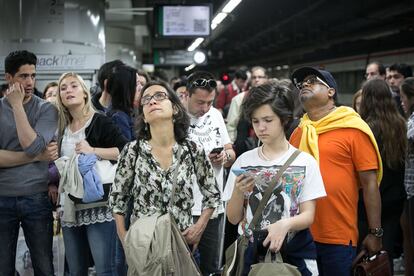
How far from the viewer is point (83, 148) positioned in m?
3.48

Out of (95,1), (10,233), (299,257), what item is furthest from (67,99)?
(95,1)

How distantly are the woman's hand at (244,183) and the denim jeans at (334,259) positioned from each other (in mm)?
689

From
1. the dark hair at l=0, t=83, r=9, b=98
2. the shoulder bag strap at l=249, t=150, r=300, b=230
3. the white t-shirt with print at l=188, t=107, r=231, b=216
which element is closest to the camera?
the shoulder bag strap at l=249, t=150, r=300, b=230

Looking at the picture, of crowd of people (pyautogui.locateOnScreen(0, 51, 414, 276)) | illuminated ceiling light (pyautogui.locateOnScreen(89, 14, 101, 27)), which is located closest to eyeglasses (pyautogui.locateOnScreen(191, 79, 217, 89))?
crowd of people (pyautogui.locateOnScreen(0, 51, 414, 276))

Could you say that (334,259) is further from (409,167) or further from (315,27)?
(315,27)

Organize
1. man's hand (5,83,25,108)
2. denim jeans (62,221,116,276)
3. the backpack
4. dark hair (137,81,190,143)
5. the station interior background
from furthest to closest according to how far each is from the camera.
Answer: the station interior background, denim jeans (62,221,116,276), man's hand (5,83,25,108), dark hair (137,81,190,143), the backpack

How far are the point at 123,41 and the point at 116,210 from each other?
1402cm

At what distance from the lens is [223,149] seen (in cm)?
393

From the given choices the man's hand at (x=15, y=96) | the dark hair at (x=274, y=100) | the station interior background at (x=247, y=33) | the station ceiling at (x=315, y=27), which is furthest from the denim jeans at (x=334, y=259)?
the station ceiling at (x=315, y=27)

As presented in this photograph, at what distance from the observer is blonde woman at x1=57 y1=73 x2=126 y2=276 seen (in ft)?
11.4

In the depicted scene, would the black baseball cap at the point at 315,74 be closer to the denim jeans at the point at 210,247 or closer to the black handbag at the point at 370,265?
the black handbag at the point at 370,265

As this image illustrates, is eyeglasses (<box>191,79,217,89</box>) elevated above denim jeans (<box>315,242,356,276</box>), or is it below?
above

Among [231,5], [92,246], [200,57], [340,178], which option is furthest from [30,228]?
[200,57]

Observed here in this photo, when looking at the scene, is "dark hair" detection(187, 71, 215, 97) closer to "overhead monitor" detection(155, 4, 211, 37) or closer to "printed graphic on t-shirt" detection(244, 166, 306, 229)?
"printed graphic on t-shirt" detection(244, 166, 306, 229)
